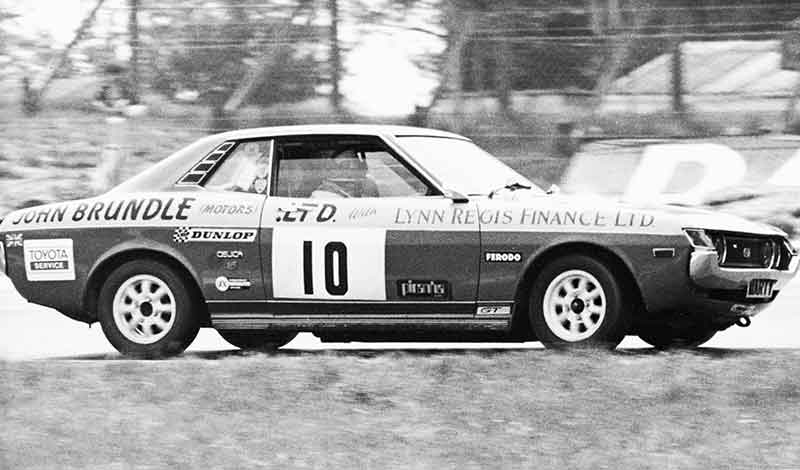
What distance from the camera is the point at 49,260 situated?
9.16 meters

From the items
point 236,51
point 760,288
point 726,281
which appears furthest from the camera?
point 236,51

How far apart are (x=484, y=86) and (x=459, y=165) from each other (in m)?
7.29

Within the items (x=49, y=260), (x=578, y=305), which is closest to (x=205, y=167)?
(x=49, y=260)

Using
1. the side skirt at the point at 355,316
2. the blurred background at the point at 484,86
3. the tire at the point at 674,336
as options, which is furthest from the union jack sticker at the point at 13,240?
the blurred background at the point at 484,86

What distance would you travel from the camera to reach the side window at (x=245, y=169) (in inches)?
356

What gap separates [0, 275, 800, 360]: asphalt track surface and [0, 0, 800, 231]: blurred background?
4.10 meters

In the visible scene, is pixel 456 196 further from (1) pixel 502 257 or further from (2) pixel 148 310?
(2) pixel 148 310

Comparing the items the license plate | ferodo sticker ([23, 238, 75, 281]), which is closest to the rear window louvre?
ferodo sticker ([23, 238, 75, 281])

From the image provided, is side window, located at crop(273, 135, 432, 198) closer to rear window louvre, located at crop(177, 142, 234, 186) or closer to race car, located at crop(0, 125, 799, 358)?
race car, located at crop(0, 125, 799, 358)

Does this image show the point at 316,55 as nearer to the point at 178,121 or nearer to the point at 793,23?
the point at 178,121

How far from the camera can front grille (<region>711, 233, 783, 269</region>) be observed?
8.39 meters

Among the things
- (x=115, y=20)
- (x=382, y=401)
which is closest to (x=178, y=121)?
(x=115, y=20)

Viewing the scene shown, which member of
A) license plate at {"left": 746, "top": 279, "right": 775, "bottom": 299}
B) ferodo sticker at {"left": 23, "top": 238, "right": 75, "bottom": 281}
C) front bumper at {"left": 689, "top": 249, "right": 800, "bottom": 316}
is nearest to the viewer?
front bumper at {"left": 689, "top": 249, "right": 800, "bottom": 316}

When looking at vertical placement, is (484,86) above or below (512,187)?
above
